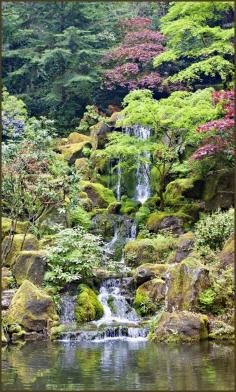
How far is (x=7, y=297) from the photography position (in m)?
14.4

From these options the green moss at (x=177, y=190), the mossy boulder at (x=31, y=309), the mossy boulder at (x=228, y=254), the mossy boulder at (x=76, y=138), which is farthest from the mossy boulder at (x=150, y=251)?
the mossy boulder at (x=76, y=138)

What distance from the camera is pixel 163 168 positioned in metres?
20.4

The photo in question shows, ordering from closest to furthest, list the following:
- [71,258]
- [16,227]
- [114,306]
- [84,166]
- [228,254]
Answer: [228,254] < [114,306] < [71,258] < [16,227] < [84,166]

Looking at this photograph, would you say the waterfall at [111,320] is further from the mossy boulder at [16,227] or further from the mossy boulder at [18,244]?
the mossy boulder at [16,227]

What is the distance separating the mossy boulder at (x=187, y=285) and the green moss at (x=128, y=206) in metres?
8.41

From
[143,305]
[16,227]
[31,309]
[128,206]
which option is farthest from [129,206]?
[31,309]

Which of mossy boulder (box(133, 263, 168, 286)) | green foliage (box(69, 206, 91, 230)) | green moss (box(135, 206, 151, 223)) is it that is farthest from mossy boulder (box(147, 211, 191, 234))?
mossy boulder (box(133, 263, 168, 286))

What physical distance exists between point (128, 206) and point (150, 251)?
454 cm

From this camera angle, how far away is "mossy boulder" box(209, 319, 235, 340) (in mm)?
12094

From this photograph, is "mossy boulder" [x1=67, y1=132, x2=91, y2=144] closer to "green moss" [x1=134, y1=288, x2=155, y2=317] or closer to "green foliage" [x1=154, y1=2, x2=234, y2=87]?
"green foliage" [x1=154, y1=2, x2=234, y2=87]

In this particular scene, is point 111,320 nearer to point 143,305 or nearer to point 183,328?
point 143,305

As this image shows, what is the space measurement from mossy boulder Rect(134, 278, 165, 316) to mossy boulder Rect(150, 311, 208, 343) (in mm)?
2365

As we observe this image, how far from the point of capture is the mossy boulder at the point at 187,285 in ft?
42.8

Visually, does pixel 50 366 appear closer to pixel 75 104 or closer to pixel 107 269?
pixel 107 269
